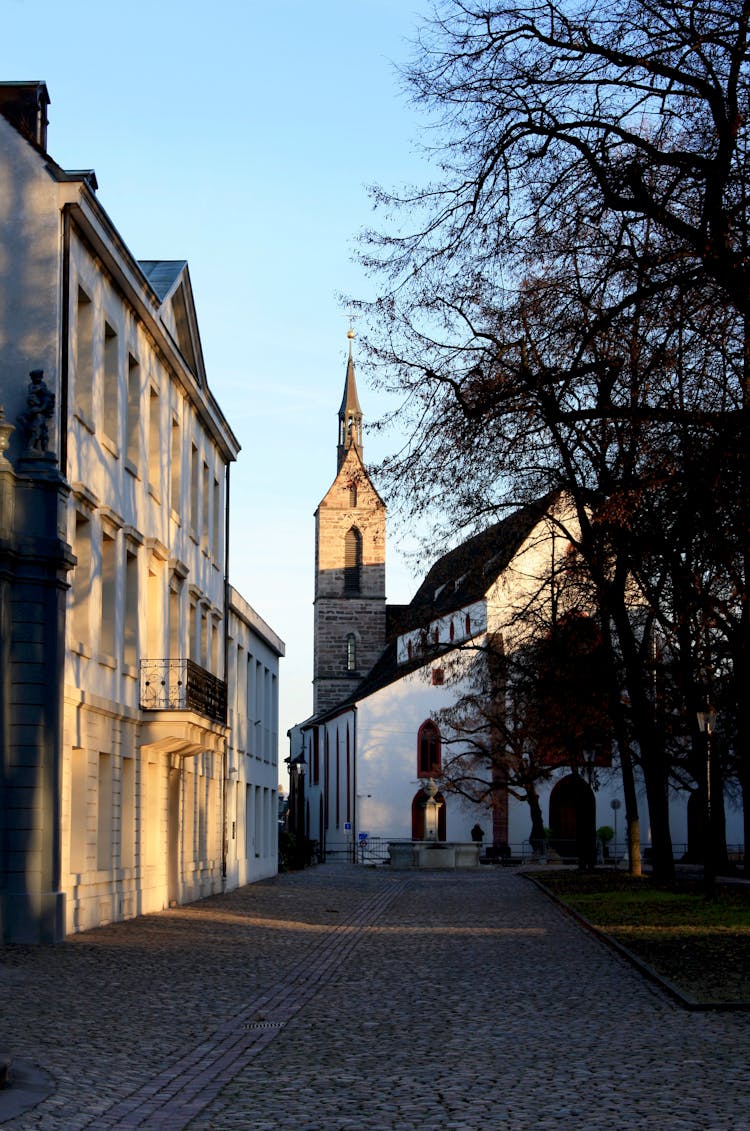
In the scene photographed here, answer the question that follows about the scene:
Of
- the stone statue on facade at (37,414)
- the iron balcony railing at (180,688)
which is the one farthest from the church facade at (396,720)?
the stone statue on facade at (37,414)

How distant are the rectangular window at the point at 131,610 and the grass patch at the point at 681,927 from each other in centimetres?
848

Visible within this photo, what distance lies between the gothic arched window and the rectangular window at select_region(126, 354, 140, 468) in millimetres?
66398

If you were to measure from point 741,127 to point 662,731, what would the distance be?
71.4 feet

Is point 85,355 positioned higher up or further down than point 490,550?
higher up

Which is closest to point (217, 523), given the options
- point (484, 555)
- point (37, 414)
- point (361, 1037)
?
point (484, 555)

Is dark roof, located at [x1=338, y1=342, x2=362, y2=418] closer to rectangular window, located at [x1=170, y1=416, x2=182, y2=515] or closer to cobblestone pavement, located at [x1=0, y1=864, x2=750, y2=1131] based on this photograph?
rectangular window, located at [x1=170, y1=416, x2=182, y2=515]

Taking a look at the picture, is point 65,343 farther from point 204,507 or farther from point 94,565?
point 204,507

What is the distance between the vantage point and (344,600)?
92.9m

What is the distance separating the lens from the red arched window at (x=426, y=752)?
74.3 meters

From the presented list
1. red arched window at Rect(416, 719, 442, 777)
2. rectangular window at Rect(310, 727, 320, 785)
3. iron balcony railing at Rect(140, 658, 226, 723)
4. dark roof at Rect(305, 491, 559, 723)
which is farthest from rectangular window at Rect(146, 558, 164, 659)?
rectangular window at Rect(310, 727, 320, 785)

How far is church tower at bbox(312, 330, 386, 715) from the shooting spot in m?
92.8

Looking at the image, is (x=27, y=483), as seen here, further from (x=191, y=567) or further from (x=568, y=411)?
(x=191, y=567)

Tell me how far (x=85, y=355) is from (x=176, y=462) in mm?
8824

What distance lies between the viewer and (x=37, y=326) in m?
20.8
